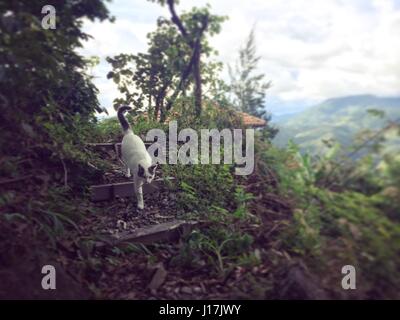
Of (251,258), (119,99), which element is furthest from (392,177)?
(119,99)

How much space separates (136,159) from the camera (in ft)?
10.2

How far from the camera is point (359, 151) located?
181 centimetres

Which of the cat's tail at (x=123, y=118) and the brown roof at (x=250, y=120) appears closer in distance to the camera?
the brown roof at (x=250, y=120)

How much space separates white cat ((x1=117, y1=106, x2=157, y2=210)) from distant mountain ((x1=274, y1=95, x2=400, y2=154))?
1185 millimetres

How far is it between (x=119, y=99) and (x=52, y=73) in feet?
3.09

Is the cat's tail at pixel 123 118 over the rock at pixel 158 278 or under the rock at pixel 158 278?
over

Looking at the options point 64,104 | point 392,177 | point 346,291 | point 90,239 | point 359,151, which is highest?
point 64,104

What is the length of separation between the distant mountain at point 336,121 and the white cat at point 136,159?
1.18 m

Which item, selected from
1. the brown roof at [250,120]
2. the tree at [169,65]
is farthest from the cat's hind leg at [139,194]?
the brown roof at [250,120]

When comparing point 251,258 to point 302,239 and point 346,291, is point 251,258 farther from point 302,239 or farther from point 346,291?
point 346,291

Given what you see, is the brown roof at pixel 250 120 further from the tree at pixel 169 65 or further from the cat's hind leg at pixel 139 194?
the cat's hind leg at pixel 139 194

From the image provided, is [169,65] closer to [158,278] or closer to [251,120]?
[251,120]

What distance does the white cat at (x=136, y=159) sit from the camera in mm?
3047

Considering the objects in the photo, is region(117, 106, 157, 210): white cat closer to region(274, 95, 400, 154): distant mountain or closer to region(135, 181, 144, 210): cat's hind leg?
region(135, 181, 144, 210): cat's hind leg
